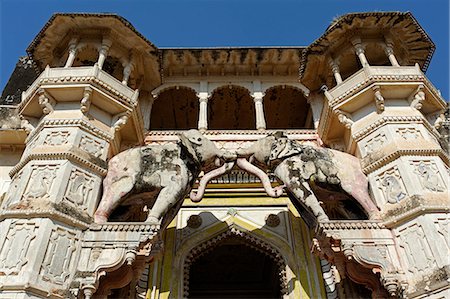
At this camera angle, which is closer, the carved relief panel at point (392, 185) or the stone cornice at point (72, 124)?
the carved relief panel at point (392, 185)

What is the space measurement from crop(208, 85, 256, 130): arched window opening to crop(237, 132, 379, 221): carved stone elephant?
5.75m

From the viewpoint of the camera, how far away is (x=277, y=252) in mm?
11195

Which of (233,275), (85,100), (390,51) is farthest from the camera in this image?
(233,275)

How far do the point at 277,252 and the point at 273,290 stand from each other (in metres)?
5.00

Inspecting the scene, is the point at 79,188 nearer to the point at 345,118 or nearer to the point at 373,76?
the point at 345,118

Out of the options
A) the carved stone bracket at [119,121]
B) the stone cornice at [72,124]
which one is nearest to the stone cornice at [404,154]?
the carved stone bracket at [119,121]

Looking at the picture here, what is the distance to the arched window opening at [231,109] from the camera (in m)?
16.1

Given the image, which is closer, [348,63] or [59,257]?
[59,257]

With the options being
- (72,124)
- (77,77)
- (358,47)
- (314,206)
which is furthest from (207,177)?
(358,47)

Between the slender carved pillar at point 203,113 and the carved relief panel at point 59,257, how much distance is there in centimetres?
573

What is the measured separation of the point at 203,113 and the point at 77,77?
4183 mm

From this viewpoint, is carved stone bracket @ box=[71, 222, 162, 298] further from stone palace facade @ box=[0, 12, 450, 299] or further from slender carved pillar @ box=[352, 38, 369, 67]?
slender carved pillar @ box=[352, 38, 369, 67]

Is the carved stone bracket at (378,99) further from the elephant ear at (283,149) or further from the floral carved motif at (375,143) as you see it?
the elephant ear at (283,149)

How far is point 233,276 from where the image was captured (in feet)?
53.8
